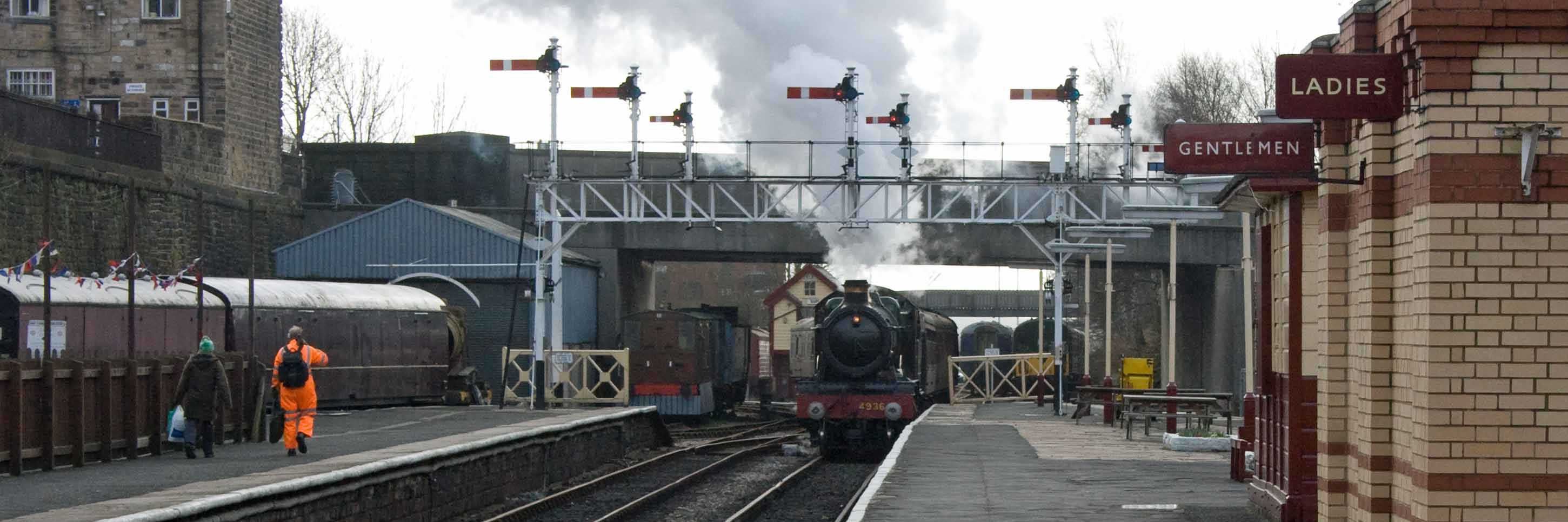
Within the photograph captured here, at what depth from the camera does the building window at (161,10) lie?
42844 mm

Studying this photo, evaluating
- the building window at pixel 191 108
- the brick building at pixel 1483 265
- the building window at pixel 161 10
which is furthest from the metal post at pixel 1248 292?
the building window at pixel 161 10

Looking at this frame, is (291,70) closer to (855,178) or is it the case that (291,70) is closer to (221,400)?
(855,178)

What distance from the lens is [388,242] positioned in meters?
42.1

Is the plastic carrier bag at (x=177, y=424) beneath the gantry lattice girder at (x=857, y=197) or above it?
beneath

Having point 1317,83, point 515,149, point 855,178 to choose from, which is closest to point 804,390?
point 855,178

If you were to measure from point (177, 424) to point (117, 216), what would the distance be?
1811 cm

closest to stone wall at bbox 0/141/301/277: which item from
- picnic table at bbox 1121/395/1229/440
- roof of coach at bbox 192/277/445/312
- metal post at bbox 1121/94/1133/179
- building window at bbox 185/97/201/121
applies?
roof of coach at bbox 192/277/445/312

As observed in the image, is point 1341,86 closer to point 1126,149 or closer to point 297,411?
point 297,411

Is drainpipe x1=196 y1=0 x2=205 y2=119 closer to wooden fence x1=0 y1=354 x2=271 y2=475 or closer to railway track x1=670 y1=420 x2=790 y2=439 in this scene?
railway track x1=670 y1=420 x2=790 y2=439

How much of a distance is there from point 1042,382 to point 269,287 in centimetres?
1652

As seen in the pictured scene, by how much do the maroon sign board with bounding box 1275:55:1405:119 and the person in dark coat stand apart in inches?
Answer: 475

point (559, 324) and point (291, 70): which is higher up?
point (291, 70)

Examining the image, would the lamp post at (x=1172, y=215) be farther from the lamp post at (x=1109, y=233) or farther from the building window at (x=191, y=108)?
the building window at (x=191, y=108)

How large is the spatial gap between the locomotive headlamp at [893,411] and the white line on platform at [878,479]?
27 centimetres
